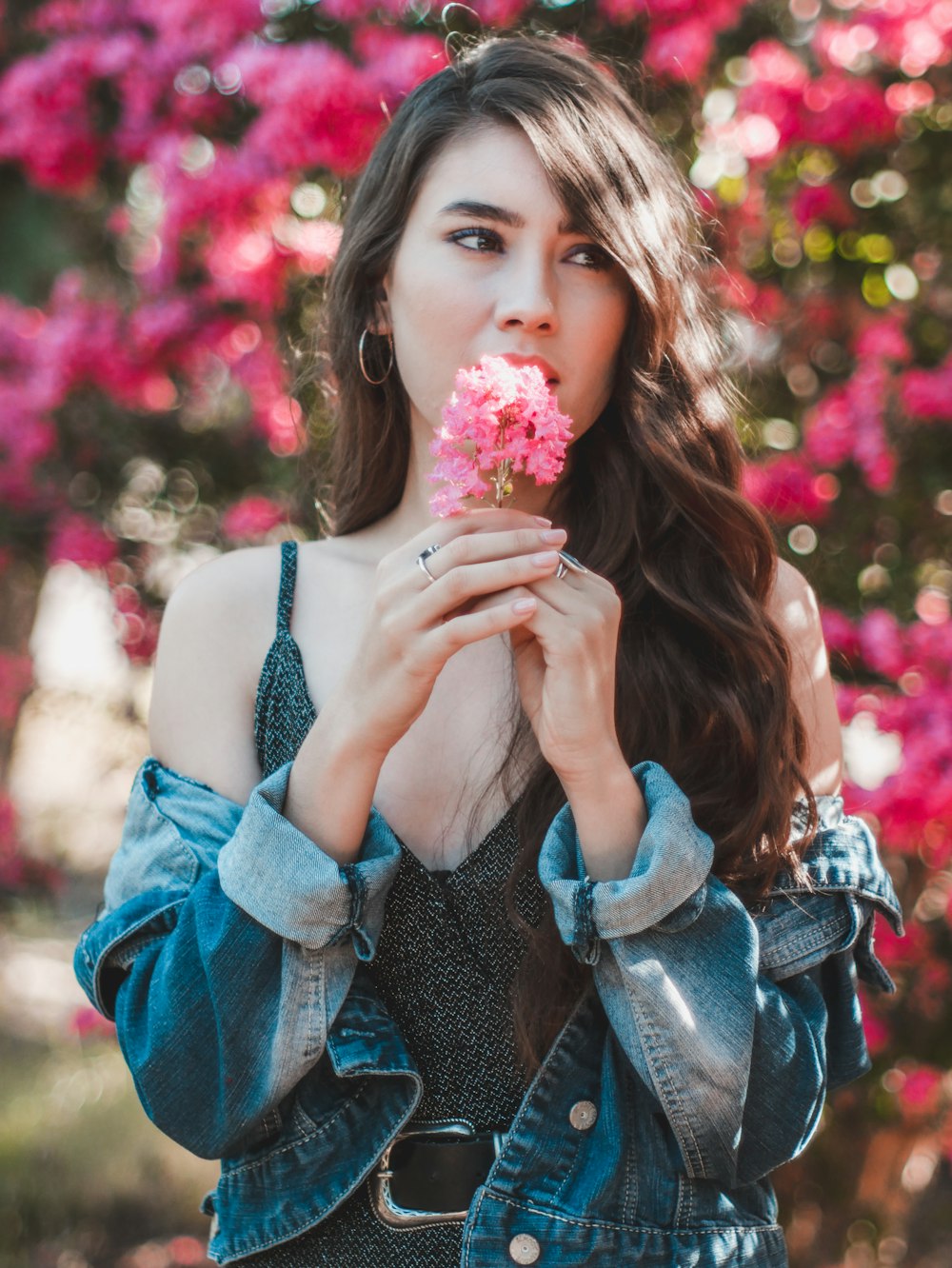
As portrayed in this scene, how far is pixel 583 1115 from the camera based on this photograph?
154 cm

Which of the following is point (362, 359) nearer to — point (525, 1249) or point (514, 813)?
point (514, 813)

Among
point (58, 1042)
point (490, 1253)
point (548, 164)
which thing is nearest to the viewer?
point (490, 1253)

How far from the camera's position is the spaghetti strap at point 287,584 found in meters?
1.84

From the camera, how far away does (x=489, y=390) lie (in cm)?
135

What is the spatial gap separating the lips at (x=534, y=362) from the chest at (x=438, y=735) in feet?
1.40

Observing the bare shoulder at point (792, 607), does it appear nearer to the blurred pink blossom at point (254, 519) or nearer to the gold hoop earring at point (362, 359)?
the gold hoop earring at point (362, 359)

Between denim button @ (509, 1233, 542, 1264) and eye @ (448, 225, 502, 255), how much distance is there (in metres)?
1.27

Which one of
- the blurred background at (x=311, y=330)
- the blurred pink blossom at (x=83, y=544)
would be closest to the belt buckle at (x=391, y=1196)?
the blurred background at (x=311, y=330)

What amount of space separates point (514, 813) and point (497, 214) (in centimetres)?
82

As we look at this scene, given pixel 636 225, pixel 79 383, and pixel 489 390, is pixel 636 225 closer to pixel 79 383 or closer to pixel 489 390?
pixel 489 390

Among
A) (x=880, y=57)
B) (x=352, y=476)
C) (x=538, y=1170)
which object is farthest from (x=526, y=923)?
(x=880, y=57)

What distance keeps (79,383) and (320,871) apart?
7.50 feet

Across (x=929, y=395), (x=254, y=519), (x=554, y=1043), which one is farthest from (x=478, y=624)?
(x=254, y=519)

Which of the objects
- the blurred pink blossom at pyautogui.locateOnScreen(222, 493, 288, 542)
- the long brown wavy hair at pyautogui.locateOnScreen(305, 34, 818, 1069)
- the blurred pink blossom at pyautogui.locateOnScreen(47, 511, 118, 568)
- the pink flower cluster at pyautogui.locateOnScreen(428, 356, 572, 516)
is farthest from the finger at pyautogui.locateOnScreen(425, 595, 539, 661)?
the blurred pink blossom at pyautogui.locateOnScreen(47, 511, 118, 568)
